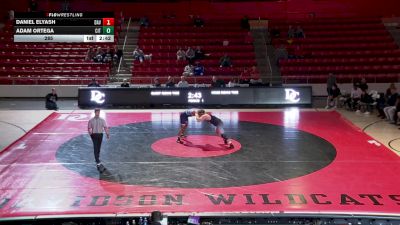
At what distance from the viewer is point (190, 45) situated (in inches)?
1086

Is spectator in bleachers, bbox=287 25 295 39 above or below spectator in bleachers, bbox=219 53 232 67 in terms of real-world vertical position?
above

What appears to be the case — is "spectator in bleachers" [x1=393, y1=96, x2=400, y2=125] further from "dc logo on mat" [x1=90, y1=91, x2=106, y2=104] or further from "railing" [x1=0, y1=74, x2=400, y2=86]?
"dc logo on mat" [x1=90, y1=91, x2=106, y2=104]

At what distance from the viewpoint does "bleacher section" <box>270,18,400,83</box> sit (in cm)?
2525

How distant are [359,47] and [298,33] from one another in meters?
3.37

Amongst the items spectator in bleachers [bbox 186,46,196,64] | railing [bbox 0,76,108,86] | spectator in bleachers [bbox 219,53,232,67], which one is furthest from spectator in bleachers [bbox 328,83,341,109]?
railing [bbox 0,76,108,86]

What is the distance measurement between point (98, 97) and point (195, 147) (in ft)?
27.9

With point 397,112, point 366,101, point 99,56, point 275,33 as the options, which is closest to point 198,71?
point 99,56

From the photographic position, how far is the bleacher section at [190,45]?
25375 millimetres

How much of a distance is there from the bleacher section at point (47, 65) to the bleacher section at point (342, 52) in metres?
9.74

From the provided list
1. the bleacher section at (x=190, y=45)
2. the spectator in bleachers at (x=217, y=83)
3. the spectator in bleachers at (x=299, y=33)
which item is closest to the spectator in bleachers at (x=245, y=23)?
the bleacher section at (x=190, y=45)

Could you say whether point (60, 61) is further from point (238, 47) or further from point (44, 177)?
point (44, 177)

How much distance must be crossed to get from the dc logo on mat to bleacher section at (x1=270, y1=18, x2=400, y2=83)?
8.64m

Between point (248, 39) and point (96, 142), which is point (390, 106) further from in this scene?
point (248, 39)
